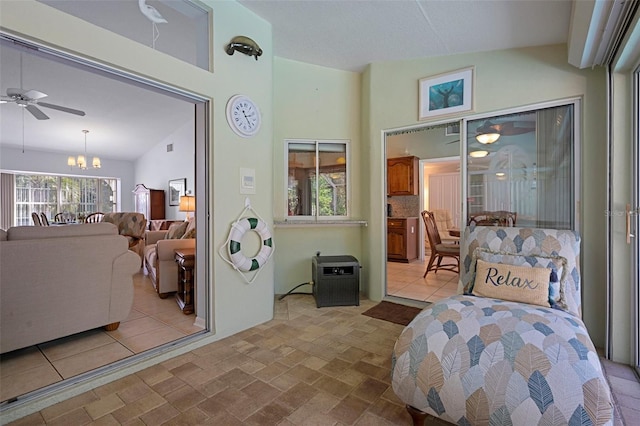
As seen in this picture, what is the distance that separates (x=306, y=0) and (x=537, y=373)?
9.55 feet

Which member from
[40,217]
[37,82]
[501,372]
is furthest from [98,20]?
[40,217]

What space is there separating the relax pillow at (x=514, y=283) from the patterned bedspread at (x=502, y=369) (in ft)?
0.80

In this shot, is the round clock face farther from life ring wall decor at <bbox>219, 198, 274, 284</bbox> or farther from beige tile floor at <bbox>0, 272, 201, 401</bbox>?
beige tile floor at <bbox>0, 272, 201, 401</bbox>

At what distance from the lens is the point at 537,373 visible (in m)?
1.17

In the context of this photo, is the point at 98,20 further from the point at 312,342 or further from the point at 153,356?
the point at 312,342

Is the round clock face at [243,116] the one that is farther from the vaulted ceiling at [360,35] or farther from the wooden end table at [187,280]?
the wooden end table at [187,280]

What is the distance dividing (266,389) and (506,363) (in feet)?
4.35

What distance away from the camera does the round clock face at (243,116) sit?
2538 millimetres

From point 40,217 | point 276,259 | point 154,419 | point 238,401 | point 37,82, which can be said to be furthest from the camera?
point 40,217

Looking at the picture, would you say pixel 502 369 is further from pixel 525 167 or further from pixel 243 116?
pixel 243 116

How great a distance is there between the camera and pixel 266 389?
177 cm

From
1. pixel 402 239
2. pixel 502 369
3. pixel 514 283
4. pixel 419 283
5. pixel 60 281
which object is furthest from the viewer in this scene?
pixel 402 239

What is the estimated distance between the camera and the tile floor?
153cm

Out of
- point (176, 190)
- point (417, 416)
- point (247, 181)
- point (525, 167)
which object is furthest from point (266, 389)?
point (176, 190)
